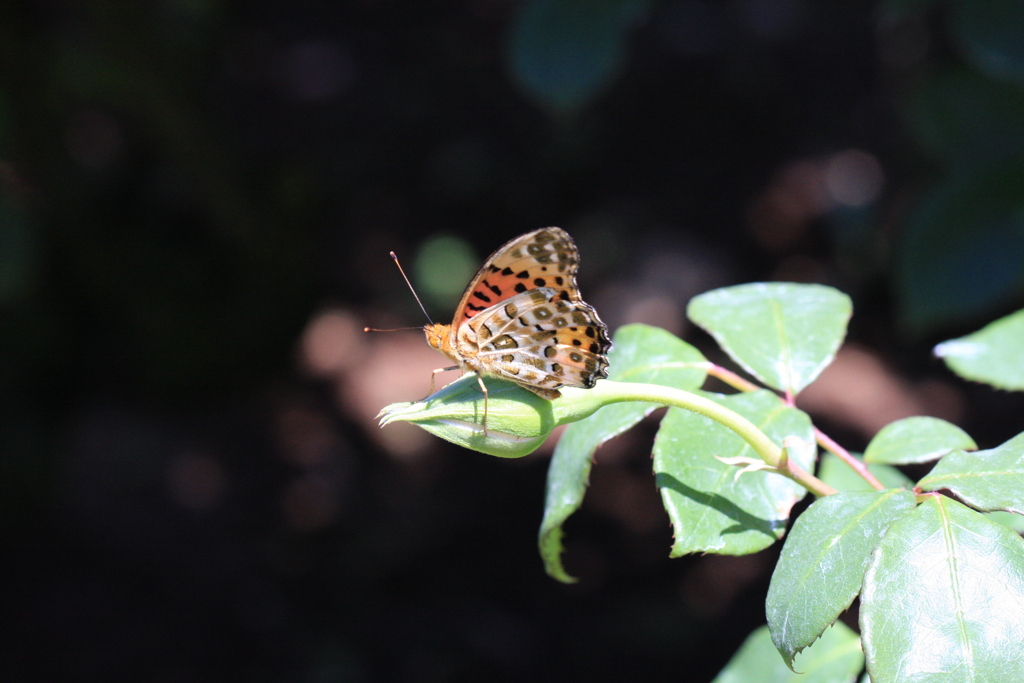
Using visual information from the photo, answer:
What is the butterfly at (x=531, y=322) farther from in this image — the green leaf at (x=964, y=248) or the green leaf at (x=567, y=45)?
the green leaf at (x=964, y=248)

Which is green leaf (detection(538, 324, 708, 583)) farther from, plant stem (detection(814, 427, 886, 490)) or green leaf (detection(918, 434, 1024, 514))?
green leaf (detection(918, 434, 1024, 514))

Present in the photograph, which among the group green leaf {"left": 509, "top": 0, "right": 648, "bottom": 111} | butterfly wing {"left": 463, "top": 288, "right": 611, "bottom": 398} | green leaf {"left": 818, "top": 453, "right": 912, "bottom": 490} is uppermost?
green leaf {"left": 509, "top": 0, "right": 648, "bottom": 111}

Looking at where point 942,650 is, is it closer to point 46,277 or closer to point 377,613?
point 377,613

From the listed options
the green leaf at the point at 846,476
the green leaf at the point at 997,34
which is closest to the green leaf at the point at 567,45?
the green leaf at the point at 997,34

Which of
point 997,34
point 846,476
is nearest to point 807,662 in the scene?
point 846,476

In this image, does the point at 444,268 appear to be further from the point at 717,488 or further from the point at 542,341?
the point at 717,488

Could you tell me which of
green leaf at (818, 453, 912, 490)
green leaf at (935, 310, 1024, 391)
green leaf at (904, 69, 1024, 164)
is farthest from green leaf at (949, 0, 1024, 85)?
green leaf at (818, 453, 912, 490)
